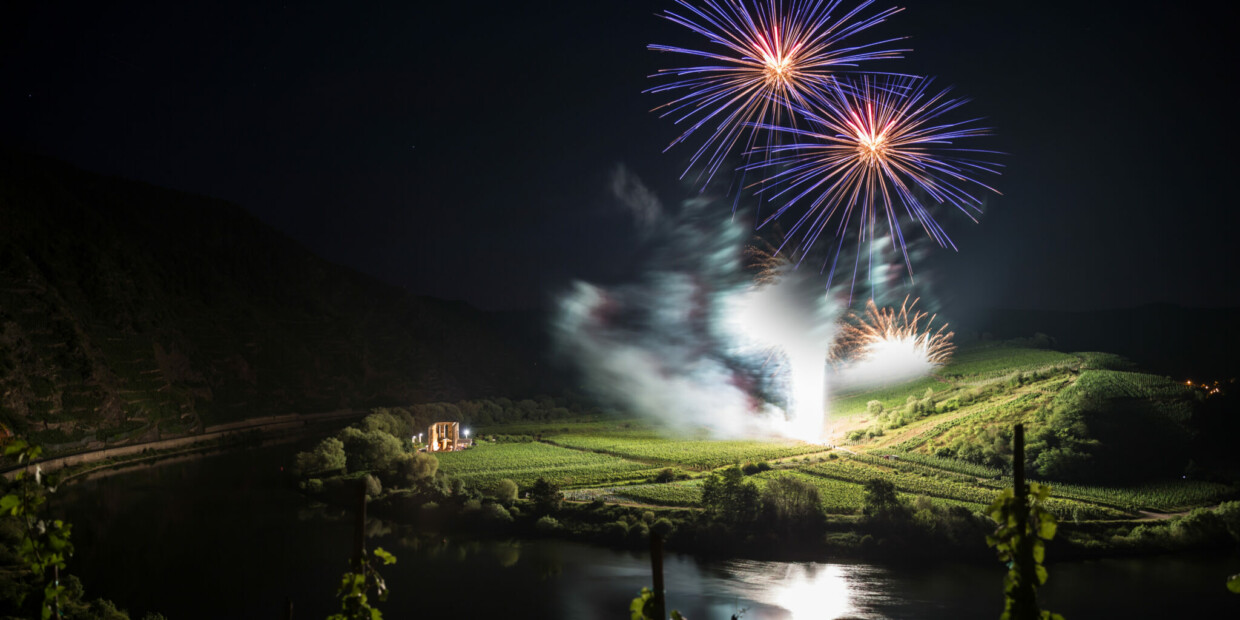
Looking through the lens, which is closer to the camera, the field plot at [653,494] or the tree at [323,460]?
the field plot at [653,494]

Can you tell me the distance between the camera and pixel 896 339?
120ft

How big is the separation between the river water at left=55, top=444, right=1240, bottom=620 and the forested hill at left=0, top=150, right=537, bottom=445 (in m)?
19.8

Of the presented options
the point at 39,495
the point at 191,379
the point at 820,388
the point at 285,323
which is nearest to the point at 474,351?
the point at 285,323

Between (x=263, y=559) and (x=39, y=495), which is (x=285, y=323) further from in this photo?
(x=39, y=495)

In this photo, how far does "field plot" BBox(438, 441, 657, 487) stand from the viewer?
109 ft

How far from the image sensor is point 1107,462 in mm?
26016

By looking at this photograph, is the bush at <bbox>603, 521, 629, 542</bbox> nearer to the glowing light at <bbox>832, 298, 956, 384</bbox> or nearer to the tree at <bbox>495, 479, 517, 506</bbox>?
Answer: the tree at <bbox>495, 479, 517, 506</bbox>

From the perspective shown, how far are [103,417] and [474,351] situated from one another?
5232 cm

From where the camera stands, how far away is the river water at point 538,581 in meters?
19.0

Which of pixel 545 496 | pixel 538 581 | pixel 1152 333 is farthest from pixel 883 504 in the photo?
pixel 1152 333

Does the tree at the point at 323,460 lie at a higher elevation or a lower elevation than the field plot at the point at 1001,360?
lower

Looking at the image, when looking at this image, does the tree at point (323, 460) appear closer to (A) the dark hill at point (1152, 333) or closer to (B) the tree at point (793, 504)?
(B) the tree at point (793, 504)

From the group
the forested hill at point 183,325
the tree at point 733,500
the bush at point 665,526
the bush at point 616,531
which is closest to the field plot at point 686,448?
the tree at point 733,500

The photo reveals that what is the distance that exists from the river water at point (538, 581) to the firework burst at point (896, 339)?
14255 millimetres
